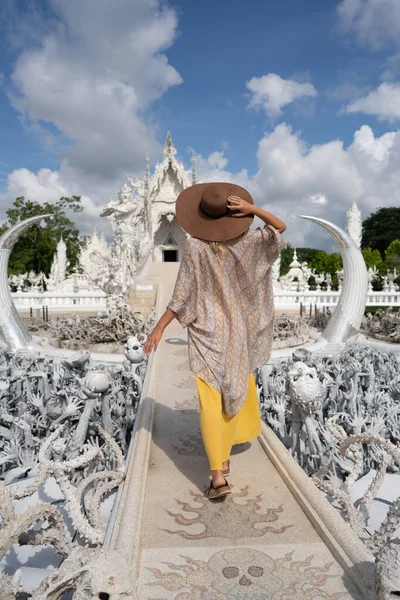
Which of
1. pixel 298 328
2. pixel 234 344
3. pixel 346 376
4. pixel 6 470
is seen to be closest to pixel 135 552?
pixel 234 344

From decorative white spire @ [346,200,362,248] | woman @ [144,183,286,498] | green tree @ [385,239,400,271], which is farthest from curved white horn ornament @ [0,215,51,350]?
green tree @ [385,239,400,271]

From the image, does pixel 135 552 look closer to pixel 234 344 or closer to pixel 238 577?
pixel 238 577

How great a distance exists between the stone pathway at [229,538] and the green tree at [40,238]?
1237 inches

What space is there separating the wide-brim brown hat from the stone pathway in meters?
1.55

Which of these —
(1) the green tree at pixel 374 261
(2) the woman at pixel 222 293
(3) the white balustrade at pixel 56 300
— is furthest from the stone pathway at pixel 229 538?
(1) the green tree at pixel 374 261

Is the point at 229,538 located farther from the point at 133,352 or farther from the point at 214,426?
the point at 133,352

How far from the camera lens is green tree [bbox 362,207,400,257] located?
4658 centimetres

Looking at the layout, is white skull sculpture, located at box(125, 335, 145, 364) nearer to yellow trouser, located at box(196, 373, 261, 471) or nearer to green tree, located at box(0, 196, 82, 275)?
yellow trouser, located at box(196, 373, 261, 471)

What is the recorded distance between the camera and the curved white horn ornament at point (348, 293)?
782 centimetres

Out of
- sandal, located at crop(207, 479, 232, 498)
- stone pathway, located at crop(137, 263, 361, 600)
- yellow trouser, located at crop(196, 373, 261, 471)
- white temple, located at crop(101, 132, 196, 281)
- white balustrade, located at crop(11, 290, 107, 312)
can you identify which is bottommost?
stone pathway, located at crop(137, 263, 361, 600)

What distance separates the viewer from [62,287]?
23.1m

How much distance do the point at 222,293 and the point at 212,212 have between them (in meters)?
0.51

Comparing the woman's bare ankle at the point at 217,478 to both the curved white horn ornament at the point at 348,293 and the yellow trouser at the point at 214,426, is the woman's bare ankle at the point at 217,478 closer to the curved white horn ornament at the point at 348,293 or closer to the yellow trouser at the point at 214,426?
the yellow trouser at the point at 214,426

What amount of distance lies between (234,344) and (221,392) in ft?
1.02
